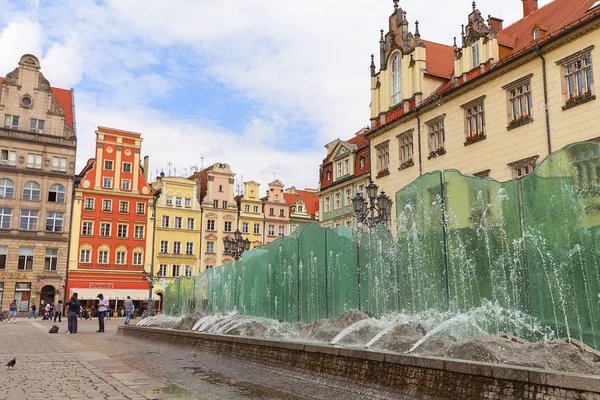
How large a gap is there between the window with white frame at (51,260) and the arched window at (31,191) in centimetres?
521

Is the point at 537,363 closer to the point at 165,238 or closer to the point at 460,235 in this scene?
the point at 460,235

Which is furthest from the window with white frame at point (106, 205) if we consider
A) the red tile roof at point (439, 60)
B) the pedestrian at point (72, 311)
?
the red tile roof at point (439, 60)

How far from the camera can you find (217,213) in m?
63.0

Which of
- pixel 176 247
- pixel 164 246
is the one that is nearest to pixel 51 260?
pixel 164 246

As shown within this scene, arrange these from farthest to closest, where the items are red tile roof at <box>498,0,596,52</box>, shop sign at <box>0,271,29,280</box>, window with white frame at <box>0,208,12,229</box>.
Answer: window with white frame at <box>0,208,12,229</box> < shop sign at <box>0,271,29,280</box> < red tile roof at <box>498,0,596,52</box>

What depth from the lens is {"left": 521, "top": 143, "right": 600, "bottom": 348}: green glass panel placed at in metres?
7.75

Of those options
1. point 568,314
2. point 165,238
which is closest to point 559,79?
point 568,314

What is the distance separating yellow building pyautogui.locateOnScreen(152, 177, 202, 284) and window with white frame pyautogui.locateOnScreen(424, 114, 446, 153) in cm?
3529

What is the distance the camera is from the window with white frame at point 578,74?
70.9ft

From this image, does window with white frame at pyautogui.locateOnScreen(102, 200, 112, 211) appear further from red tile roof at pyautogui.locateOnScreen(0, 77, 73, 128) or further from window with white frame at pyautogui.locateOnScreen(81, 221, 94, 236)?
red tile roof at pyautogui.locateOnScreen(0, 77, 73, 128)

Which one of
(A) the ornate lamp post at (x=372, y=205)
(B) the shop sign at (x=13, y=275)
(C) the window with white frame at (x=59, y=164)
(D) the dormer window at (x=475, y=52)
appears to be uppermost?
(C) the window with white frame at (x=59, y=164)

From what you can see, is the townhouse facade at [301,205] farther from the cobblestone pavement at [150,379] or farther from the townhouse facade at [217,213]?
the cobblestone pavement at [150,379]

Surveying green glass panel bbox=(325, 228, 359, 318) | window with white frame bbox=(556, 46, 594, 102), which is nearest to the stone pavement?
green glass panel bbox=(325, 228, 359, 318)

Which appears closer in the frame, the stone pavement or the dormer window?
the stone pavement
